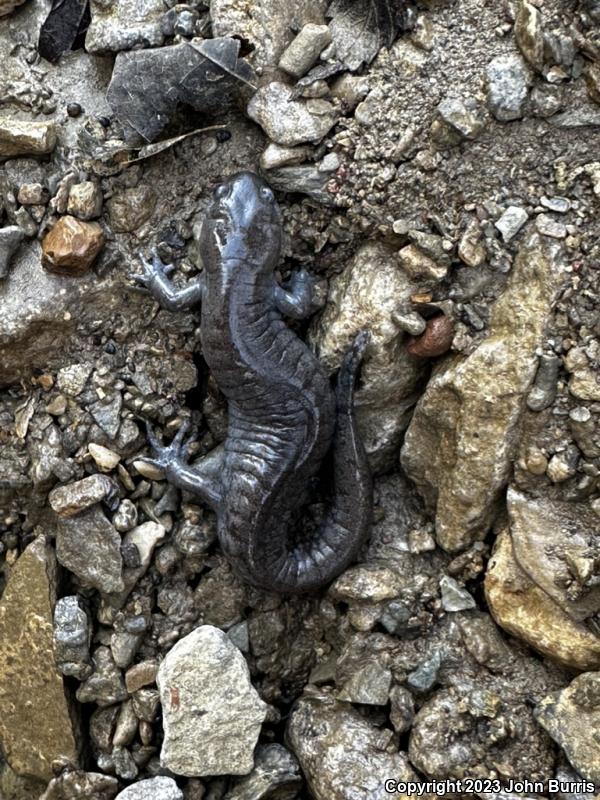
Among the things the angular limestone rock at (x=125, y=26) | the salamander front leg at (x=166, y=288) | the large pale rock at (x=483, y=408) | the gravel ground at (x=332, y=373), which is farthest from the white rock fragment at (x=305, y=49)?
the large pale rock at (x=483, y=408)

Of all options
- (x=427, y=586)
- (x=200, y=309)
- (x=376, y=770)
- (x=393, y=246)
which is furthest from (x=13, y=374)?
(x=376, y=770)

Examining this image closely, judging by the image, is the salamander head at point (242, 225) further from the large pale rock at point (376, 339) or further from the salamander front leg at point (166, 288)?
the large pale rock at point (376, 339)

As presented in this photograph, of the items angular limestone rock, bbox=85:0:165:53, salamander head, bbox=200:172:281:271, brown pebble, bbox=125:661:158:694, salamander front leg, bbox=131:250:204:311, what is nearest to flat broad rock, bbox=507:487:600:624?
salamander head, bbox=200:172:281:271

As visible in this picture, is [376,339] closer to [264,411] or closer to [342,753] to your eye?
[264,411]

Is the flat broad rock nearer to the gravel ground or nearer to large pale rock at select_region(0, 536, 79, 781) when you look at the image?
the gravel ground

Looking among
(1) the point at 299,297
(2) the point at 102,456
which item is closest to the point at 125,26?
(1) the point at 299,297

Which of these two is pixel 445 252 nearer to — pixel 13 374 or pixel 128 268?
pixel 128 268

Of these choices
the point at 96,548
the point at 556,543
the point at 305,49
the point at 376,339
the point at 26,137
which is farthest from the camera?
the point at 96,548
